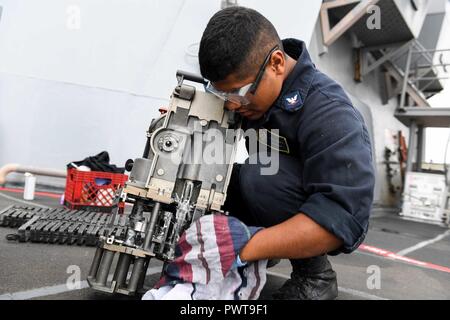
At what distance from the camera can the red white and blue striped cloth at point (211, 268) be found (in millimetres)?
1410

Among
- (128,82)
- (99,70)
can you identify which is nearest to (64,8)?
(99,70)

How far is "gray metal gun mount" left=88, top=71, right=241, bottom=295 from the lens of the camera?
5.22ft

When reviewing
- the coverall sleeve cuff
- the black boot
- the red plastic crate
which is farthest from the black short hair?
the red plastic crate

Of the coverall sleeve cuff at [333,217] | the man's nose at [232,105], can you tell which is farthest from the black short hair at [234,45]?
the coverall sleeve cuff at [333,217]

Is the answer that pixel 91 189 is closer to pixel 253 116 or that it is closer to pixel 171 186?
pixel 171 186

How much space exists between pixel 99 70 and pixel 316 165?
480cm

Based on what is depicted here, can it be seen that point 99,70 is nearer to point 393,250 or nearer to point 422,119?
point 393,250

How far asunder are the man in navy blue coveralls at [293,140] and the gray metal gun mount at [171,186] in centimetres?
13

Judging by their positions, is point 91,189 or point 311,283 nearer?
point 311,283

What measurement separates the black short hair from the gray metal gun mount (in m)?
0.27

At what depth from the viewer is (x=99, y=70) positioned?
218 inches

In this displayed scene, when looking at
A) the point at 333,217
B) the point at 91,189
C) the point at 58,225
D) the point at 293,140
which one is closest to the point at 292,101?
the point at 293,140

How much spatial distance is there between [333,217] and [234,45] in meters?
0.75

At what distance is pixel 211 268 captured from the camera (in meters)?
1.42
